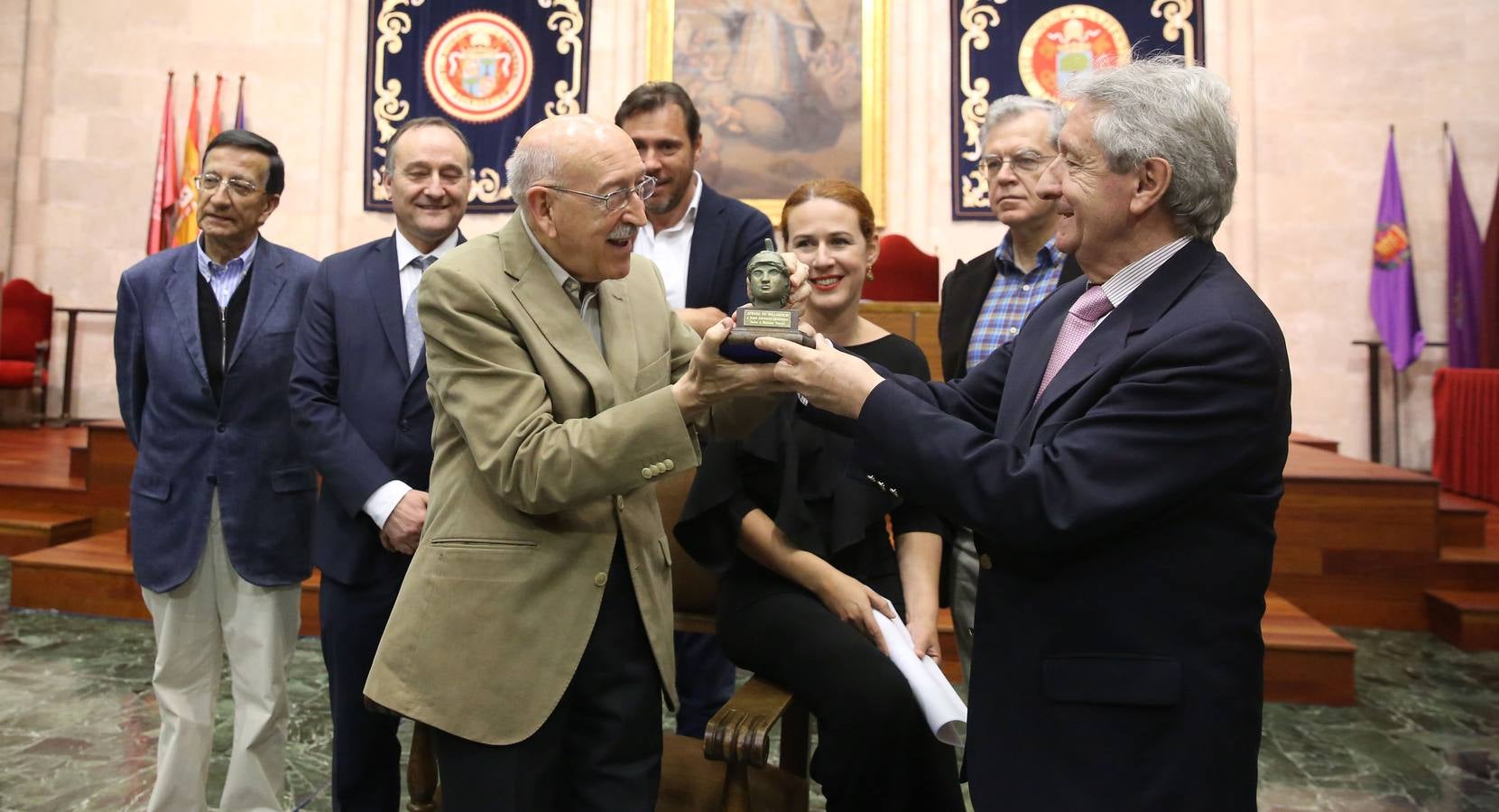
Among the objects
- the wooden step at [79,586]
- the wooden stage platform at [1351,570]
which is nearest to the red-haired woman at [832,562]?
Result: the wooden stage platform at [1351,570]

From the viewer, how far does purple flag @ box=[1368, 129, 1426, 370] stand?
754 cm

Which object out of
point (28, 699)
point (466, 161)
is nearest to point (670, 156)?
point (466, 161)

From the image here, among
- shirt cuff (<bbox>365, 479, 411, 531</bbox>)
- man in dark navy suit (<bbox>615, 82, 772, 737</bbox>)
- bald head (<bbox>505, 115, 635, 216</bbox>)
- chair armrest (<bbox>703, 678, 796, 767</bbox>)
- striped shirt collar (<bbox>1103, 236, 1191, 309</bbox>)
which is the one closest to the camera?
striped shirt collar (<bbox>1103, 236, 1191, 309</bbox>)

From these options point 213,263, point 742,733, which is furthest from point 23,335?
point 742,733

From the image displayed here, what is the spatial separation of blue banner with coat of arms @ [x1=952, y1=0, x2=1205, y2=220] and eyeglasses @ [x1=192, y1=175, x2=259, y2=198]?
20.4 ft

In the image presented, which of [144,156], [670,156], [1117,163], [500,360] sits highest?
[144,156]

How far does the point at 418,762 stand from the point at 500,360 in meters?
1.17

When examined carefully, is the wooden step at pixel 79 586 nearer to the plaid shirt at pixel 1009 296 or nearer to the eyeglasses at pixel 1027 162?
the plaid shirt at pixel 1009 296

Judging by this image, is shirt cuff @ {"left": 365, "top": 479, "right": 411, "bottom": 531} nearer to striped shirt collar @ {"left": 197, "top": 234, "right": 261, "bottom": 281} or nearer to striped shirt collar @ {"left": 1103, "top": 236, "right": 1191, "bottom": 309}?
striped shirt collar @ {"left": 197, "top": 234, "right": 261, "bottom": 281}

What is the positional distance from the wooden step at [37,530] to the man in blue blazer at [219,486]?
12.2ft

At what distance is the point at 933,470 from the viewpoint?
4.70 ft

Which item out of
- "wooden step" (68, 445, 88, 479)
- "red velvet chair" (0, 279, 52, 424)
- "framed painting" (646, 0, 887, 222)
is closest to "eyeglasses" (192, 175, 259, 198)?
"wooden step" (68, 445, 88, 479)

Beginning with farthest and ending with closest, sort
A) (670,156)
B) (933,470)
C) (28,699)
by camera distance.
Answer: (28,699) → (670,156) → (933,470)

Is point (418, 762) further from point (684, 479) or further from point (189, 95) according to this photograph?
point (189, 95)
